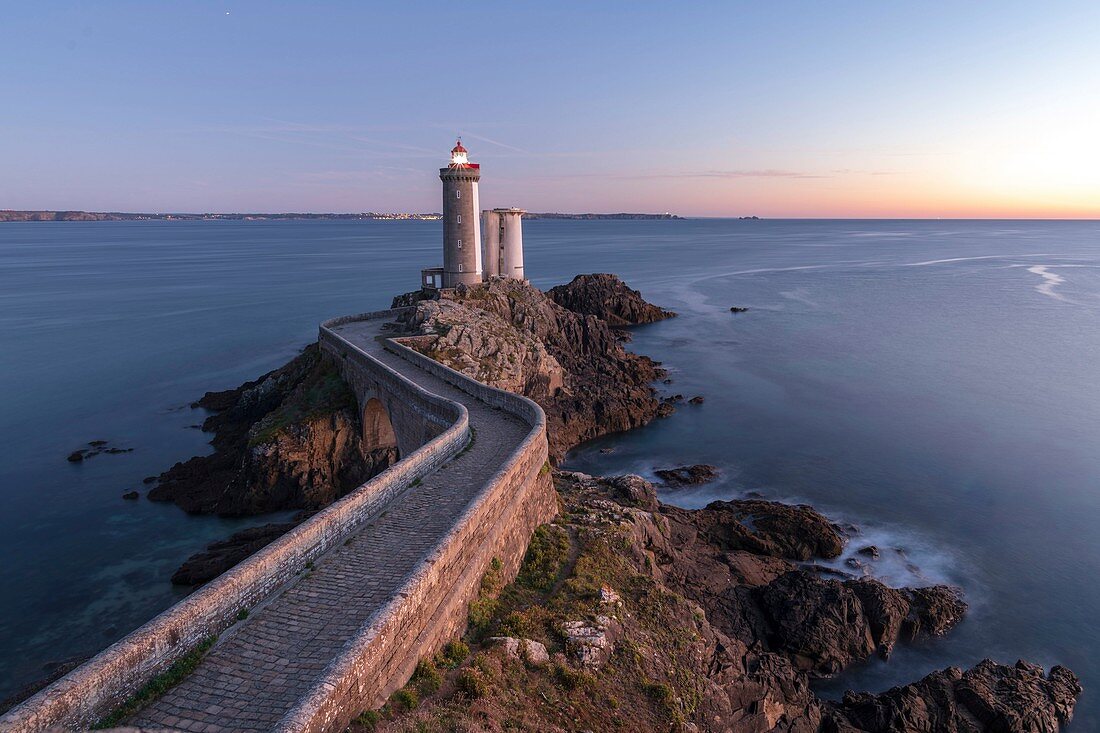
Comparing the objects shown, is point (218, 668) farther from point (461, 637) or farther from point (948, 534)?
point (948, 534)

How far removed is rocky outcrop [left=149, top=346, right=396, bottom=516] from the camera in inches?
1057

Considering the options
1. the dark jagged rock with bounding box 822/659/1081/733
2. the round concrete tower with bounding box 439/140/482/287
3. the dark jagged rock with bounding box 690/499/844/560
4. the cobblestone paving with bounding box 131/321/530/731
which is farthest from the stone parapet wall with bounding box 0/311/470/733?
the round concrete tower with bounding box 439/140/482/287

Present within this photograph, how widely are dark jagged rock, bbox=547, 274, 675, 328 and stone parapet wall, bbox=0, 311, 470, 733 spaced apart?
172 feet

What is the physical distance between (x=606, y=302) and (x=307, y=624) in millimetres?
60131

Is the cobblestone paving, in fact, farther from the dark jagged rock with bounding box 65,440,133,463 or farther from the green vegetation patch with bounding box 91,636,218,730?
the dark jagged rock with bounding box 65,440,133,463

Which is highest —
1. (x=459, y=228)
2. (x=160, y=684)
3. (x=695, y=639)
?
(x=459, y=228)

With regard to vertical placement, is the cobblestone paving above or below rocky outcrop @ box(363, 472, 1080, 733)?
above

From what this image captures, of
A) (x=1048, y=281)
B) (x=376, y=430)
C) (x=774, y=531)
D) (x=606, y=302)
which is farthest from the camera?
(x=1048, y=281)

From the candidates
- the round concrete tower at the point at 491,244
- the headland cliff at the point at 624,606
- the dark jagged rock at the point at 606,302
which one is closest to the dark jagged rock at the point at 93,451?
the headland cliff at the point at 624,606

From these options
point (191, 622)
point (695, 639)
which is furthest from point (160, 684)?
point (695, 639)

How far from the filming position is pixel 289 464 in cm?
2712

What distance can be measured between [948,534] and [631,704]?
65.9 ft

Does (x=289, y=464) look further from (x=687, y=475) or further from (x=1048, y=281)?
(x=1048, y=281)

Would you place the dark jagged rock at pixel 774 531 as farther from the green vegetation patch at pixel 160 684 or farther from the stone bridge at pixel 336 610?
the green vegetation patch at pixel 160 684
